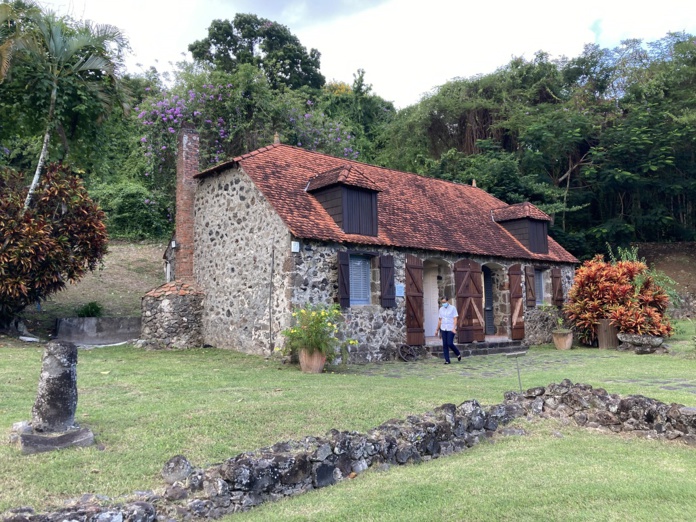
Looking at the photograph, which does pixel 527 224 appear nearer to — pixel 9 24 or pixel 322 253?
pixel 322 253

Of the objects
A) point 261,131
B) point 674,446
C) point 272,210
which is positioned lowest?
point 674,446

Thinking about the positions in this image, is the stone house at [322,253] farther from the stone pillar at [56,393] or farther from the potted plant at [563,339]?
the stone pillar at [56,393]

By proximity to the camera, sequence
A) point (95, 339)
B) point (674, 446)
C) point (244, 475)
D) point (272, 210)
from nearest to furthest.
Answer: point (244, 475)
point (674, 446)
point (272, 210)
point (95, 339)

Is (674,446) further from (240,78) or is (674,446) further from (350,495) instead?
(240,78)

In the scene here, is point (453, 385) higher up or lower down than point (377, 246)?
lower down

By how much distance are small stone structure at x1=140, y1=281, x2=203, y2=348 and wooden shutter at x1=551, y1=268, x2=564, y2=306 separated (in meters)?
12.0

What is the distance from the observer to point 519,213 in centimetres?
1870

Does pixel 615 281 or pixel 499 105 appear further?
pixel 499 105

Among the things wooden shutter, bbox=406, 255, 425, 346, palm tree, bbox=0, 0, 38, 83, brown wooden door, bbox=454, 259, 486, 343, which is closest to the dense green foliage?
palm tree, bbox=0, 0, 38, 83

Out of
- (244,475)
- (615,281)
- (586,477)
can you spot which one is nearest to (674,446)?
(586,477)

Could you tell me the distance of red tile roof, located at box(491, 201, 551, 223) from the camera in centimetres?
1864

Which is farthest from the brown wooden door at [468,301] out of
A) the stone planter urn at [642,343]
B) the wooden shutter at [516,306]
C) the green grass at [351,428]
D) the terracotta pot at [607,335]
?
the green grass at [351,428]

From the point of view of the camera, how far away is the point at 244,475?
430 centimetres

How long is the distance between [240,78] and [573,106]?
16.5 m
